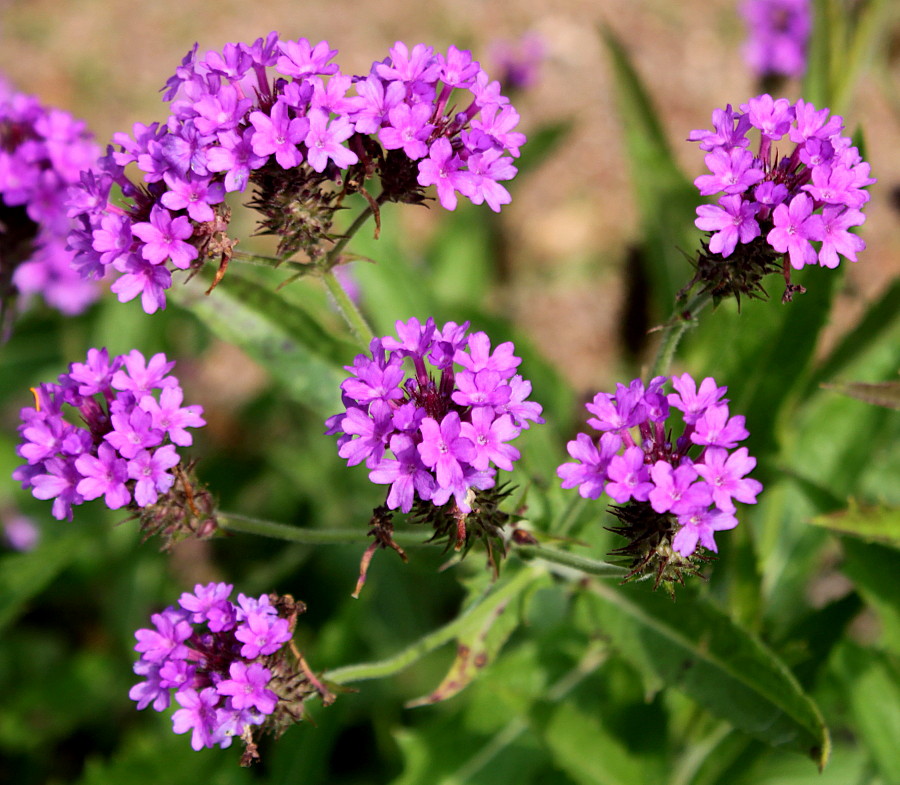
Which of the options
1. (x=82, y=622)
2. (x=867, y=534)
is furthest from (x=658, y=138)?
(x=82, y=622)

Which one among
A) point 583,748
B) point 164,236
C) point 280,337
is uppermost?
point 164,236

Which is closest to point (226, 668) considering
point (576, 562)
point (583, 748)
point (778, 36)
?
point (576, 562)

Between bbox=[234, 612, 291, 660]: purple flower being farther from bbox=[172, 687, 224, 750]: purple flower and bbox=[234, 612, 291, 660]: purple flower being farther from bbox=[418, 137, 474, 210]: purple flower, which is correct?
bbox=[418, 137, 474, 210]: purple flower

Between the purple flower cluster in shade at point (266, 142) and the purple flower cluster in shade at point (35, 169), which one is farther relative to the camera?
the purple flower cluster in shade at point (35, 169)

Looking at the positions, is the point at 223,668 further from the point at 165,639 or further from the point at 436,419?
the point at 436,419

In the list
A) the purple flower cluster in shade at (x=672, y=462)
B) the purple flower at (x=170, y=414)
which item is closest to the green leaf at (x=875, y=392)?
the purple flower cluster in shade at (x=672, y=462)

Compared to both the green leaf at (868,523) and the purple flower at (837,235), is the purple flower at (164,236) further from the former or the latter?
the green leaf at (868,523)

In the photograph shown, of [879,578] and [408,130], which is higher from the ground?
[408,130]

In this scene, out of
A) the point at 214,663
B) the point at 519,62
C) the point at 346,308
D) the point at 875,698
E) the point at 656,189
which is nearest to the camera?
the point at 214,663
